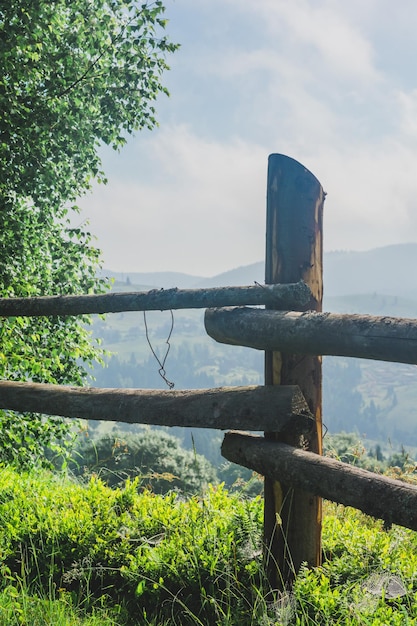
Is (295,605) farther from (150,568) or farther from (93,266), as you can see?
(93,266)

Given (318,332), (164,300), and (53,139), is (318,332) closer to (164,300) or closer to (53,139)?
(164,300)

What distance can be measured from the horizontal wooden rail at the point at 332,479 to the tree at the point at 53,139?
17.3 feet

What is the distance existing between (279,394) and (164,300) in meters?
1.01

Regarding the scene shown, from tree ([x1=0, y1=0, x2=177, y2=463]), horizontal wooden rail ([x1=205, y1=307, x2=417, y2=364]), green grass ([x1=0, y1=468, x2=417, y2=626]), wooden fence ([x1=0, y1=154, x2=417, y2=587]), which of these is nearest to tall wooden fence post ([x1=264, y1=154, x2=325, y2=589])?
wooden fence ([x1=0, y1=154, x2=417, y2=587])

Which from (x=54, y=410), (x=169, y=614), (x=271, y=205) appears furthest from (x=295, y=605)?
(x=271, y=205)

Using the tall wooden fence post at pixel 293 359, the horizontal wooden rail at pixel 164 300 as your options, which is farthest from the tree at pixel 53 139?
the tall wooden fence post at pixel 293 359

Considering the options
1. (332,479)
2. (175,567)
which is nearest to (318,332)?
(332,479)

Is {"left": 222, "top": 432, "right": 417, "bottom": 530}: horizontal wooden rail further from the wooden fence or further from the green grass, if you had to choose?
the green grass

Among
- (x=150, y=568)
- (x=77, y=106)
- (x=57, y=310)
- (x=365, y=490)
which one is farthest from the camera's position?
(x=77, y=106)

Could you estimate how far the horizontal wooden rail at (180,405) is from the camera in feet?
10.6

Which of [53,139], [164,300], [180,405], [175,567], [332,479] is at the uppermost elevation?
[53,139]

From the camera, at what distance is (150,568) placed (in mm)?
3895

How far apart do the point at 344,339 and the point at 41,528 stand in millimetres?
2983

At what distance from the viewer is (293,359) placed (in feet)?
11.3
